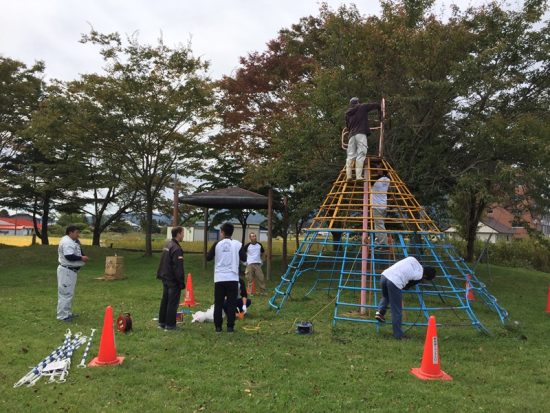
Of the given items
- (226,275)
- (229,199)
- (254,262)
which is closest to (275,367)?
(226,275)

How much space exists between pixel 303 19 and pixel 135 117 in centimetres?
781

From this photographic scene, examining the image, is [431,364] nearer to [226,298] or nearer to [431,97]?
[226,298]

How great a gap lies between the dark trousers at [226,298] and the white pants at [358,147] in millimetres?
3588

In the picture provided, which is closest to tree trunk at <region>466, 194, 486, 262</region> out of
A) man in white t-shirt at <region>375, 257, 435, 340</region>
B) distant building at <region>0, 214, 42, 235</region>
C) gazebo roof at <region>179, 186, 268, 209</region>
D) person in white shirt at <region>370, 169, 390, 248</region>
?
gazebo roof at <region>179, 186, 268, 209</region>

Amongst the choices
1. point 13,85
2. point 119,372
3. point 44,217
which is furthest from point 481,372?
point 44,217

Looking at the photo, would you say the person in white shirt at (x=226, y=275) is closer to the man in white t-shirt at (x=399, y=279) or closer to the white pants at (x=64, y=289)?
the man in white t-shirt at (x=399, y=279)

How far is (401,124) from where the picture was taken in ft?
44.5

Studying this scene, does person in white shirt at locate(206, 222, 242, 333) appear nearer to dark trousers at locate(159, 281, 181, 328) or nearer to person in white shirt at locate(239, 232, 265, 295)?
dark trousers at locate(159, 281, 181, 328)

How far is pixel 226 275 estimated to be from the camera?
713cm

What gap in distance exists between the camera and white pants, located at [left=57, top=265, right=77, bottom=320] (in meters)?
7.94

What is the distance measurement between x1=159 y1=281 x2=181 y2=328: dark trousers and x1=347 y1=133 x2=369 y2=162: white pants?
168 inches

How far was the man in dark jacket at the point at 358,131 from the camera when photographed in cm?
882

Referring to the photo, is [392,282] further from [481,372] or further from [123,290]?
[123,290]

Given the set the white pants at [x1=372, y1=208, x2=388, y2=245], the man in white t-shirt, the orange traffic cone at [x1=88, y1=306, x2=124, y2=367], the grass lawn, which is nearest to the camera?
A: the grass lawn
